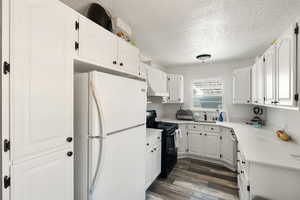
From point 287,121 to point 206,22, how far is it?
198cm

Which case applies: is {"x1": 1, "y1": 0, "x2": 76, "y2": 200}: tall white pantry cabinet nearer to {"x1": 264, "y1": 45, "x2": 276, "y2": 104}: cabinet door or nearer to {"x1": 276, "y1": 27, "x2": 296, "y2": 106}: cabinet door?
{"x1": 276, "y1": 27, "x2": 296, "y2": 106}: cabinet door

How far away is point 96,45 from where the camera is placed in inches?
48.6

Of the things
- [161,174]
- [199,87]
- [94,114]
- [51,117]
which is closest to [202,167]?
[161,174]

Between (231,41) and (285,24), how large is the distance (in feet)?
2.22

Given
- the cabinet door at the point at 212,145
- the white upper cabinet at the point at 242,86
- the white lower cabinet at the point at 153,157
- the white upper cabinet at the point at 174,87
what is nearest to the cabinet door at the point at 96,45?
the white lower cabinet at the point at 153,157

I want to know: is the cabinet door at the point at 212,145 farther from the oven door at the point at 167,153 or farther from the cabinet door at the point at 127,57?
the cabinet door at the point at 127,57

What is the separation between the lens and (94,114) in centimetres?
106

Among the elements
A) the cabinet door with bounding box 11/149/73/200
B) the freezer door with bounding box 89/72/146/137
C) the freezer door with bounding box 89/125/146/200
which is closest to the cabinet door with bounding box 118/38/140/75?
the freezer door with bounding box 89/72/146/137

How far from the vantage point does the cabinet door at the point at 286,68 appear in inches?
44.4

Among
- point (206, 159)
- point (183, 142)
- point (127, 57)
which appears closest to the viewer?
point (127, 57)

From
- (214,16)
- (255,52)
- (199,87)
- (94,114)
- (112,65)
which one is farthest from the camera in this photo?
(199,87)

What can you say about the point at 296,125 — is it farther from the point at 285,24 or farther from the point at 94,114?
the point at 94,114

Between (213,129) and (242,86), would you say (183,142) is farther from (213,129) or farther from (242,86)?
(242,86)

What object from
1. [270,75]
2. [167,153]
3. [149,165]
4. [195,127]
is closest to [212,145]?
[195,127]
